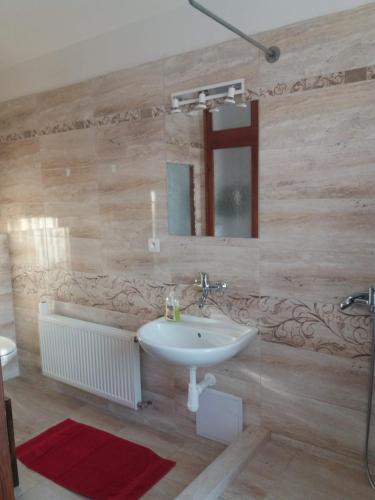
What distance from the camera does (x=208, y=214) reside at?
2424mm

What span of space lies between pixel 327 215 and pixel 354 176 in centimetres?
21

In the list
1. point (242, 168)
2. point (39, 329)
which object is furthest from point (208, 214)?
point (39, 329)

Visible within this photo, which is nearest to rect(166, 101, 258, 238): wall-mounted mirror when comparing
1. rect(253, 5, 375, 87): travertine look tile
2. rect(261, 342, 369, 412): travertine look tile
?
rect(253, 5, 375, 87): travertine look tile

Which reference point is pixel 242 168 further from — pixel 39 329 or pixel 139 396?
pixel 39 329

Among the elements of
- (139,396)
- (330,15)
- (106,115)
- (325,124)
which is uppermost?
(330,15)

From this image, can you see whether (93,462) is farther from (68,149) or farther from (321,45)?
(321,45)

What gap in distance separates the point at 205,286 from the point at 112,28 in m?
1.69

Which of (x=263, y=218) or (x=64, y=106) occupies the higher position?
(x=64, y=106)

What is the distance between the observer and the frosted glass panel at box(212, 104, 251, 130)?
222 cm

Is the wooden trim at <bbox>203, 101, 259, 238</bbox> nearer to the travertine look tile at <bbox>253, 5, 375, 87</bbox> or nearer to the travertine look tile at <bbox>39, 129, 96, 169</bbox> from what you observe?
the travertine look tile at <bbox>253, 5, 375, 87</bbox>

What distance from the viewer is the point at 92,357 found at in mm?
2938

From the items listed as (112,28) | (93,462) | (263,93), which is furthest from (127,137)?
(93,462)

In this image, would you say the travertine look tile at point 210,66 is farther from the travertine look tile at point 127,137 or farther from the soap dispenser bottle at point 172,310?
the soap dispenser bottle at point 172,310

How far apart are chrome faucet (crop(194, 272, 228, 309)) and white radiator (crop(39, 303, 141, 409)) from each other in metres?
0.57
